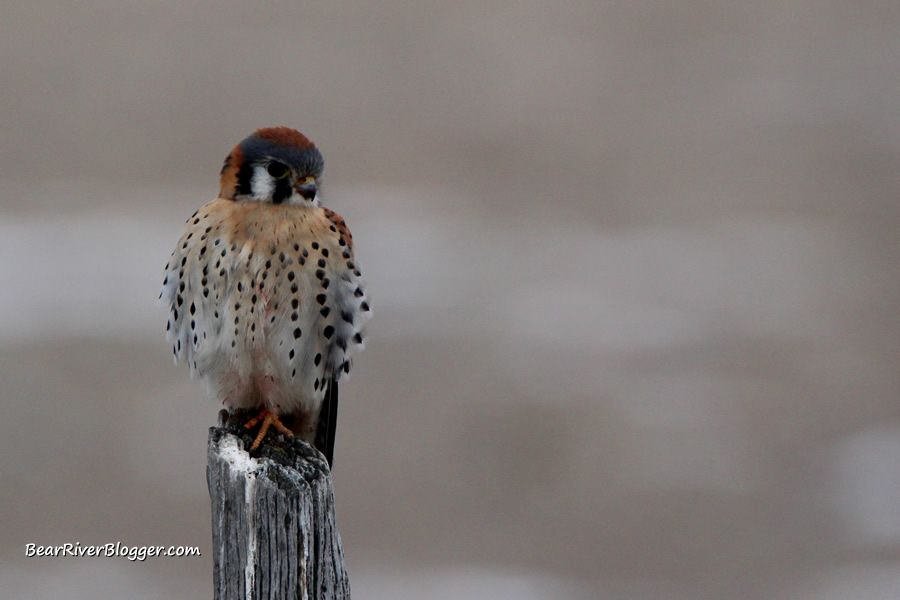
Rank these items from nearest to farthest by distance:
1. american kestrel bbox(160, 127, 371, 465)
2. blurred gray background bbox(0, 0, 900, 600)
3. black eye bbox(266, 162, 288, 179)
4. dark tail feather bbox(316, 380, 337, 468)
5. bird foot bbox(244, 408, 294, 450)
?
1. bird foot bbox(244, 408, 294, 450)
2. black eye bbox(266, 162, 288, 179)
3. american kestrel bbox(160, 127, 371, 465)
4. dark tail feather bbox(316, 380, 337, 468)
5. blurred gray background bbox(0, 0, 900, 600)

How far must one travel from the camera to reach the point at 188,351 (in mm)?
5461

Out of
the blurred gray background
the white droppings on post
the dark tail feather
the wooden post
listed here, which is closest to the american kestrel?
→ the dark tail feather

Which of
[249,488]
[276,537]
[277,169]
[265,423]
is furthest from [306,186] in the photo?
[276,537]

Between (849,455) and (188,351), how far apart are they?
299 inches

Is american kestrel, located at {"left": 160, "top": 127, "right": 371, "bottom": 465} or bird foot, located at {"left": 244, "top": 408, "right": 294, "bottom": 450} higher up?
american kestrel, located at {"left": 160, "top": 127, "right": 371, "bottom": 465}

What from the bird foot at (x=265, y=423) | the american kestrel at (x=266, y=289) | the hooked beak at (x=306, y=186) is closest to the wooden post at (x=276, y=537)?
the bird foot at (x=265, y=423)

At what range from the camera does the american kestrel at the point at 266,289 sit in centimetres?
521

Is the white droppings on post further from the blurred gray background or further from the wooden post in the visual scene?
the blurred gray background

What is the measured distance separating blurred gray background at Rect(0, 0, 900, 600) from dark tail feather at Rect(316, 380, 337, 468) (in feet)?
12.8

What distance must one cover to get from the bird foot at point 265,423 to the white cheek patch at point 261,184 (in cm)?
78

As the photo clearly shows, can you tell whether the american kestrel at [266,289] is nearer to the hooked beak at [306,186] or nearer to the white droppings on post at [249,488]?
the hooked beak at [306,186]

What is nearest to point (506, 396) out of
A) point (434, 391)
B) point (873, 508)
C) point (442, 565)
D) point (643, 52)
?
point (434, 391)

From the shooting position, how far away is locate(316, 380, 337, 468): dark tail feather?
5676 mm

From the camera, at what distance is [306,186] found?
5129mm
